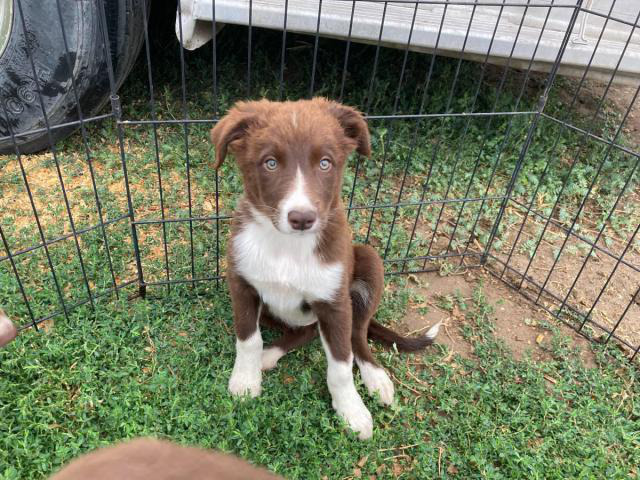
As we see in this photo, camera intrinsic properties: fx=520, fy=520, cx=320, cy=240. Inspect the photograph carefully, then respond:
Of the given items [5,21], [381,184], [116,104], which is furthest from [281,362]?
[5,21]

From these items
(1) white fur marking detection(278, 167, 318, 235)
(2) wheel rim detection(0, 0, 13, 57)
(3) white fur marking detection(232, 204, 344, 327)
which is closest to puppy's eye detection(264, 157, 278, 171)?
(1) white fur marking detection(278, 167, 318, 235)

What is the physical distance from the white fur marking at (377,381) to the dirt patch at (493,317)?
511 mm

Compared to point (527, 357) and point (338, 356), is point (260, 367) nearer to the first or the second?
point (338, 356)

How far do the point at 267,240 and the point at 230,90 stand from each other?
10.2 feet

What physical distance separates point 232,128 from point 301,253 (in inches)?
24.7

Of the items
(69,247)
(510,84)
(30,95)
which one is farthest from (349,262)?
(510,84)

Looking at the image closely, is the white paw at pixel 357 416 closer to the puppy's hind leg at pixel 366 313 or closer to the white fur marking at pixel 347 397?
the white fur marking at pixel 347 397

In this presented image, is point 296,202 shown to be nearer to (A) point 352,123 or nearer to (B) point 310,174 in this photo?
(B) point 310,174

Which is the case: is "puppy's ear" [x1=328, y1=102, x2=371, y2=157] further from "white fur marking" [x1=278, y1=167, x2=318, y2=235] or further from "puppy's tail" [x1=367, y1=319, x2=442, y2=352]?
"puppy's tail" [x1=367, y1=319, x2=442, y2=352]

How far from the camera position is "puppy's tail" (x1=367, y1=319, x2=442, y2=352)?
286 cm

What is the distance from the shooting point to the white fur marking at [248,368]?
8.28 feet

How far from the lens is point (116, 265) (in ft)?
10.7

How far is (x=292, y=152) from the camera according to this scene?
6.37 feet

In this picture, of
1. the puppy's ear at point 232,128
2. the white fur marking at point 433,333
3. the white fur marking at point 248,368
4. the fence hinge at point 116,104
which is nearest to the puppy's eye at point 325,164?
the puppy's ear at point 232,128
